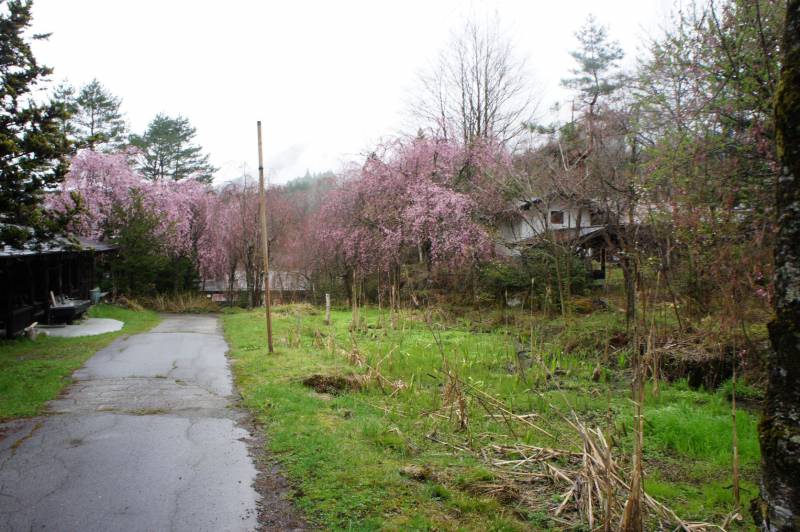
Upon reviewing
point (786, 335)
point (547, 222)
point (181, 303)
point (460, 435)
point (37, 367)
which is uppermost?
point (547, 222)

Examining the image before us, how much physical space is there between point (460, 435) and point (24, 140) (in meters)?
7.68

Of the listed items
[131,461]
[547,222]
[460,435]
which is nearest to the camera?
[131,461]

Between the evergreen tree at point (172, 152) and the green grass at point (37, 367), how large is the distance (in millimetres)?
30772

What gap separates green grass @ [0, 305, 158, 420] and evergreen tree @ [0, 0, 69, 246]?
7.04ft

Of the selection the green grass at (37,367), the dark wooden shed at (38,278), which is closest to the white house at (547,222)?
the green grass at (37,367)

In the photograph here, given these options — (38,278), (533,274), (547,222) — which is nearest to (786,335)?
(547,222)

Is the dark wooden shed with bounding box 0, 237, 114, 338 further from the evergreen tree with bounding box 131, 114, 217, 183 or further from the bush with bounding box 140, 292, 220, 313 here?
the evergreen tree with bounding box 131, 114, 217, 183

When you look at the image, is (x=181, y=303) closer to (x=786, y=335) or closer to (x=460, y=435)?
(x=460, y=435)

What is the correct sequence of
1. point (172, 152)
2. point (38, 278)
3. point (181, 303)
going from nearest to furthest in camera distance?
point (38, 278)
point (181, 303)
point (172, 152)

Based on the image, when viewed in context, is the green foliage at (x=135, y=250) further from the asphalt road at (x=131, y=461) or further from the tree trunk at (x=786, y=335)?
the tree trunk at (x=786, y=335)

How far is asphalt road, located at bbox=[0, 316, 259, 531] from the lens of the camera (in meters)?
3.77

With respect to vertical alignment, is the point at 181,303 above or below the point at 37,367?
above

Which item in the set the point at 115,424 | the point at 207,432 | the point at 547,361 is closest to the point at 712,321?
the point at 547,361

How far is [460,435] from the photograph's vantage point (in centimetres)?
548
